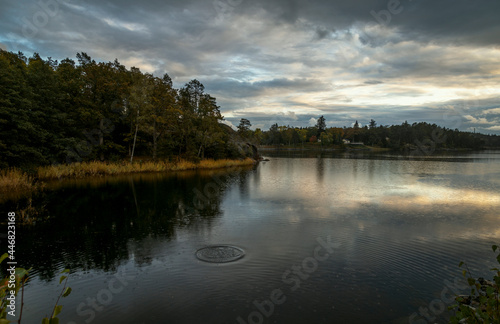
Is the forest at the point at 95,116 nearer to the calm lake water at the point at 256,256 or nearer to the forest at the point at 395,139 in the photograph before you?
the calm lake water at the point at 256,256

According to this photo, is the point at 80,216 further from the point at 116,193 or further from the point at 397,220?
the point at 397,220

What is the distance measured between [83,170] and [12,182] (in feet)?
39.1

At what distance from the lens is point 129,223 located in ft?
57.7

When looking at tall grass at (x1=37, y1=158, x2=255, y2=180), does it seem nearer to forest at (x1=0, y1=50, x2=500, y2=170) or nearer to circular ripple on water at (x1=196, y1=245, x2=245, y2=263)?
forest at (x1=0, y1=50, x2=500, y2=170)

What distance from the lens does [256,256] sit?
12.8 metres

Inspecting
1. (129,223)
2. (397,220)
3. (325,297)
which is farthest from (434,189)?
(129,223)

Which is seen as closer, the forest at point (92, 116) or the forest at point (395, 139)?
the forest at point (92, 116)

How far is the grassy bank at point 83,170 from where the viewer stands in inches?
986

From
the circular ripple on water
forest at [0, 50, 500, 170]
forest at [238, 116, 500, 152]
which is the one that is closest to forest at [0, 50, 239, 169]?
forest at [0, 50, 500, 170]

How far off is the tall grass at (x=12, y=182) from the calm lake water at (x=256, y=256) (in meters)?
2.87

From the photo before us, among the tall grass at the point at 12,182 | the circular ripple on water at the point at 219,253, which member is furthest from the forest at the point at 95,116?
the circular ripple on water at the point at 219,253

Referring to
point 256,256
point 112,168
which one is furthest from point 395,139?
point 256,256

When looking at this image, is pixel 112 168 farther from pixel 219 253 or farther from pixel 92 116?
pixel 219 253

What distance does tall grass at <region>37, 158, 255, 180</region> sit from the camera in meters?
33.6
